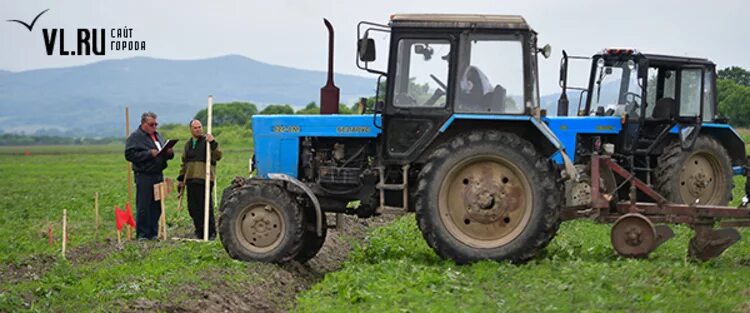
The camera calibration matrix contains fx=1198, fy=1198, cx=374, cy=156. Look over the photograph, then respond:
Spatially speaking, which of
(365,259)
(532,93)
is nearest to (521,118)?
(532,93)

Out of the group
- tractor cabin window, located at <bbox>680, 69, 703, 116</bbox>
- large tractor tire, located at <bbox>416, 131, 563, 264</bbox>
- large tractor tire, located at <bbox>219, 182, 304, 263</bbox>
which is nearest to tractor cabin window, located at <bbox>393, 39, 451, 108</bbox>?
large tractor tire, located at <bbox>416, 131, 563, 264</bbox>

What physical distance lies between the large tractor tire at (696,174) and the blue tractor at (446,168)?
4963 millimetres

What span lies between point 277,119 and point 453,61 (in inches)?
90.1

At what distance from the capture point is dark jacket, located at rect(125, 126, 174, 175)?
1655 centimetres

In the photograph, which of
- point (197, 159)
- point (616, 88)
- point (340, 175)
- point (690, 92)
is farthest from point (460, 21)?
point (690, 92)

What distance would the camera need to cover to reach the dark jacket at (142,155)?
16.5 m

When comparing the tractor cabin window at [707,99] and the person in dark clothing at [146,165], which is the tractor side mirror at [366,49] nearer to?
the person in dark clothing at [146,165]

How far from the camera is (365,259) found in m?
13.9

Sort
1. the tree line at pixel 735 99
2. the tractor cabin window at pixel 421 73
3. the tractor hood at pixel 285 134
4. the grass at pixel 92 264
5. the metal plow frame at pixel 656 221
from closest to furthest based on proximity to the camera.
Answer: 1. the grass at pixel 92 264
2. the metal plow frame at pixel 656 221
3. the tractor cabin window at pixel 421 73
4. the tractor hood at pixel 285 134
5. the tree line at pixel 735 99

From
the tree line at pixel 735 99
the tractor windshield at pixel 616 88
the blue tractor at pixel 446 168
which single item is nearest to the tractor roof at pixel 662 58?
the tractor windshield at pixel 616 88

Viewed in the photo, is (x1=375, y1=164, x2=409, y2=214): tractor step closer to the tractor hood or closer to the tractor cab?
the tractor cab

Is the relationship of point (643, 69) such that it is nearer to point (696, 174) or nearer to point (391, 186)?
point (696, 174)

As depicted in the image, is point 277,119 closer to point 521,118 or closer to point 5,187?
point 521,118

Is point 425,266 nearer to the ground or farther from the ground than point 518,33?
nearer to the ground
